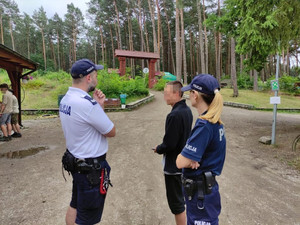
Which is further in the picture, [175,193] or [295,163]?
[295,163]

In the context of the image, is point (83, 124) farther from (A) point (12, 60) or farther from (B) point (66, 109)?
(A) point (12, 60)

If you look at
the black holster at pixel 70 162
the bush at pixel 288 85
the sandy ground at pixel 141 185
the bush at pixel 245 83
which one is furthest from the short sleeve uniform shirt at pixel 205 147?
the bush at pixel 245 83

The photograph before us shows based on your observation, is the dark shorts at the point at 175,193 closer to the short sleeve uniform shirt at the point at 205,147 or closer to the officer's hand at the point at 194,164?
the short sleeve uniform shirt at the point at 205,147

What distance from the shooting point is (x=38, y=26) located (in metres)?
44.3

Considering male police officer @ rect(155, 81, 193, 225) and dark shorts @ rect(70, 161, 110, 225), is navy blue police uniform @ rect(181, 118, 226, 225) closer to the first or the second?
male police officer @ rect(155, 81, 193, 225)

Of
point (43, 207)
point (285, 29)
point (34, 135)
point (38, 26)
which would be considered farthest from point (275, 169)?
point (38, 26)

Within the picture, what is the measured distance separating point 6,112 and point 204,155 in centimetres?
835

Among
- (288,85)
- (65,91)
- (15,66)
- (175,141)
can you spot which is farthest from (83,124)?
(288,85)

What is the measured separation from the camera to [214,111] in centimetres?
165

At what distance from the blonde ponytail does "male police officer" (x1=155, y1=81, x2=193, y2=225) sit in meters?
0.70

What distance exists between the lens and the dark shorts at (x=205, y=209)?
1.70m

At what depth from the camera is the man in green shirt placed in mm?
7473

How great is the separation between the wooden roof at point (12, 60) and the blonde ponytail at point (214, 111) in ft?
24.3

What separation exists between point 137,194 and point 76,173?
79.9 inches
